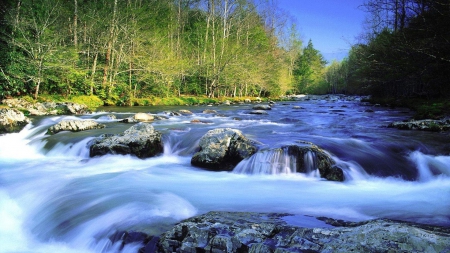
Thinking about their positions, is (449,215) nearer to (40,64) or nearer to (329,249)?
(329,249)

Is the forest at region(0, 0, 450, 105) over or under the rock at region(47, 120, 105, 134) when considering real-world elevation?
over

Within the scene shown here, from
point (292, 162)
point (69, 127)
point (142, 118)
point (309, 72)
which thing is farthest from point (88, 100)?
point (309, 72)

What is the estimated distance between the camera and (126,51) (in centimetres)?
2242

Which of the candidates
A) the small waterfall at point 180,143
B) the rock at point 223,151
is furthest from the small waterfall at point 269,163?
the small waterfall at point 180,143

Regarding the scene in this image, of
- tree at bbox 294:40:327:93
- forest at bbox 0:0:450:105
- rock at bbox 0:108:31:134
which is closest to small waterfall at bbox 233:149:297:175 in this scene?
forest at bbox 0:0:450:105

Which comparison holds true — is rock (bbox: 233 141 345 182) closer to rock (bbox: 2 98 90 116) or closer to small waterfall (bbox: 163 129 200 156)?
small waterfall (bbox: 163 129 200 156)

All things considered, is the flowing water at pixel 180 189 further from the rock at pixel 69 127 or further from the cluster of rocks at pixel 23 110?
the cluster of rocks at pixel 23 110

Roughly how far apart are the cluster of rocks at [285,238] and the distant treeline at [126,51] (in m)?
15.8

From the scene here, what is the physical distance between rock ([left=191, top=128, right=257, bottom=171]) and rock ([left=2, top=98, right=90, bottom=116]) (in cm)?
1080

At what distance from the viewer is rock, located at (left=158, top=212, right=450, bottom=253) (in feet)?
6.65

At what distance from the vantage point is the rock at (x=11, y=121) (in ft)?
32.8

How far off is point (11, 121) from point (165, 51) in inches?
609

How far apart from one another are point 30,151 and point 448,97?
1748 centimetres

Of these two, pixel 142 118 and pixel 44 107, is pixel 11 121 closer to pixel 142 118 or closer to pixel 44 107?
pixel 44 107
